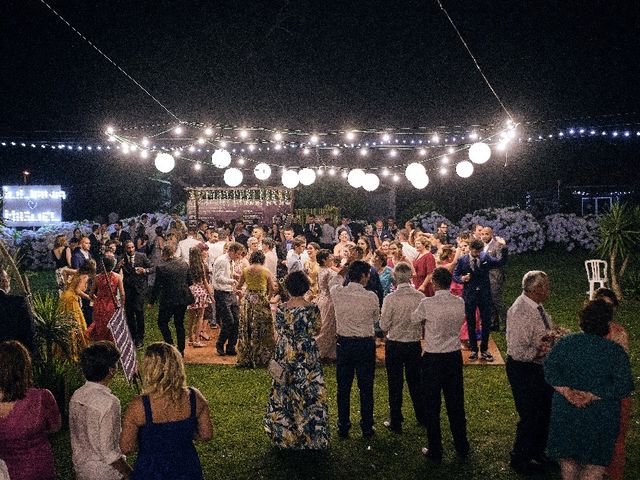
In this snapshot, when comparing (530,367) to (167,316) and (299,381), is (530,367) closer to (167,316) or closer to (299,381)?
(299,381)

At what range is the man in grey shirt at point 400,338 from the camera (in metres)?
5.43

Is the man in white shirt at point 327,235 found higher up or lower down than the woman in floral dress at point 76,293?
higher up

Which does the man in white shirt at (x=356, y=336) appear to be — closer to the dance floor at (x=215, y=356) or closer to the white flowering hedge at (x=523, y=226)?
the dance floor at (x=215, y=356)

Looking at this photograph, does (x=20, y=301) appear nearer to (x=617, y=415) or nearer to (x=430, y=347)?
(x=430, y=347)

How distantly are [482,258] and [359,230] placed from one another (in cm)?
1315

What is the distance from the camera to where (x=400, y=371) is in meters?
5.60

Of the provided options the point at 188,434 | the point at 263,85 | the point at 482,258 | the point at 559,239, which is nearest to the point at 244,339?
the point at 482,258

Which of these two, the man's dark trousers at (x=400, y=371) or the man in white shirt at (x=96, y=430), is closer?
the man in white shirt at (x=96, y=430)

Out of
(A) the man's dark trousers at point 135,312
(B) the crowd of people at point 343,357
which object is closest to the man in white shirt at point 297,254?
(B) the crowd of people at point 343,357

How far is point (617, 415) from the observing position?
3.57 meters

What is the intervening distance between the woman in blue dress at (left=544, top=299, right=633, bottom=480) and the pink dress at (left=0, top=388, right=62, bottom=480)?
9.64ft

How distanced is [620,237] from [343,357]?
35.5ft

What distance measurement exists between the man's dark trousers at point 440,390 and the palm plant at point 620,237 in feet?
33.4

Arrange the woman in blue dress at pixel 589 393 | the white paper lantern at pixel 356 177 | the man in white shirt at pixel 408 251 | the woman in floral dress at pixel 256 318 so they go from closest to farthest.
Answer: the woman in blue dress at pixel 589 393, the woman in floral dress at pixel 256 318, the man in white shirt at pixel 408 251, the white paper lantern at pixel 356 177
